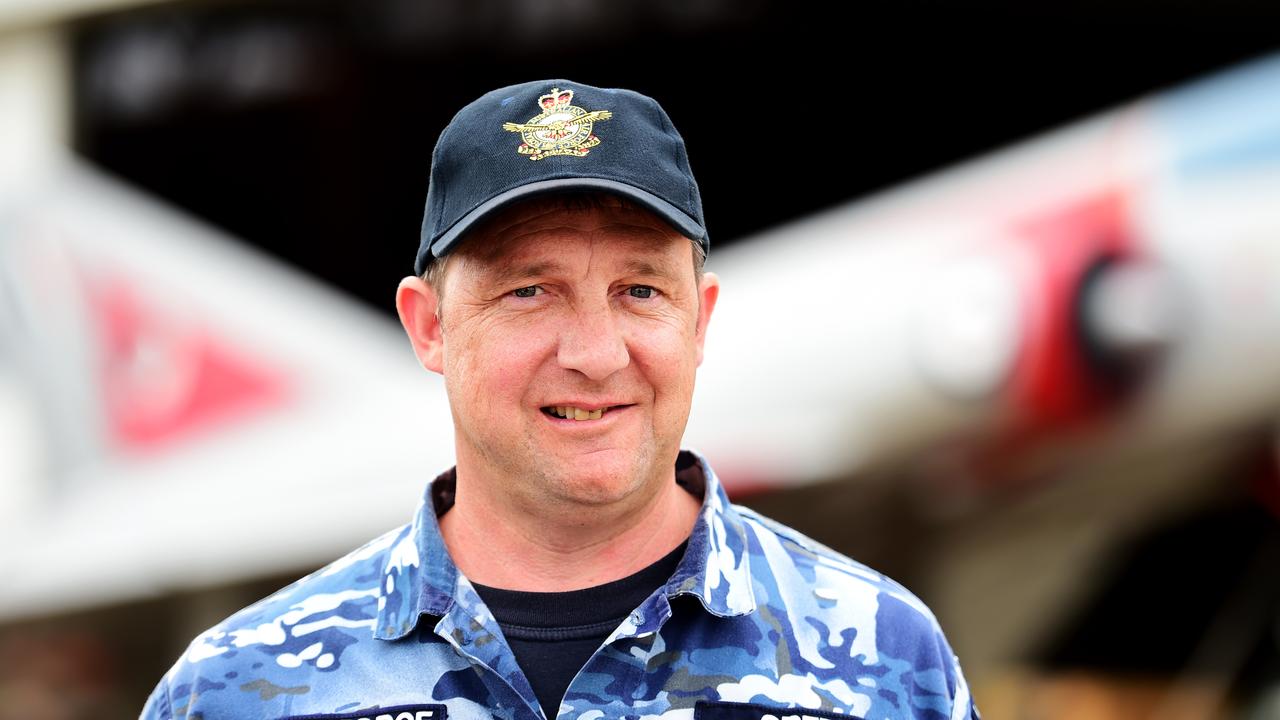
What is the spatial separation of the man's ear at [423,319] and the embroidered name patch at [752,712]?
60cm

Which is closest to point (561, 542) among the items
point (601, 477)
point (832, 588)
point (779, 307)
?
point (601, 477)

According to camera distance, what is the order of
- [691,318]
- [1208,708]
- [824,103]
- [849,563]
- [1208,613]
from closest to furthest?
[691,318] < [849,563] < [1208,708] < [1208,613] < [824,103]

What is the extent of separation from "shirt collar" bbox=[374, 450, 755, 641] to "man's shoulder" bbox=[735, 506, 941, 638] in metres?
0.04

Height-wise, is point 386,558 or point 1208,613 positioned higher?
point 386,558

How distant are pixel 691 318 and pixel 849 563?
46 cm

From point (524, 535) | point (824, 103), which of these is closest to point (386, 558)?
point (524, 535)

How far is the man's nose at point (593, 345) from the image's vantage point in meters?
2.02

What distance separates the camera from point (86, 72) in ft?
31.4

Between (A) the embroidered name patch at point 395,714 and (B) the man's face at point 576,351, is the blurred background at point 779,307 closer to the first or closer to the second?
(B) the man's face at point 576,351

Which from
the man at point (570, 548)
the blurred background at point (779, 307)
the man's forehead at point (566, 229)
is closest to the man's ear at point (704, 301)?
the man at point (570, 548)

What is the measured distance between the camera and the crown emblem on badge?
207 cm

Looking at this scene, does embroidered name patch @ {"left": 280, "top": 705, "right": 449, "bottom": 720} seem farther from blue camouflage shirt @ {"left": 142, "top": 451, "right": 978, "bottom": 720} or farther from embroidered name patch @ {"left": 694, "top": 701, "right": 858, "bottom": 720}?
embroidered name patch @ {"left": 694, "top": 701, "right": 858, "bottom": 720}

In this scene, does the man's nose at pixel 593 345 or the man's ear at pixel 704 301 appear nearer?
the man's nose at pixel 593 345

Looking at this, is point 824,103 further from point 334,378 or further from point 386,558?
point 386,558
